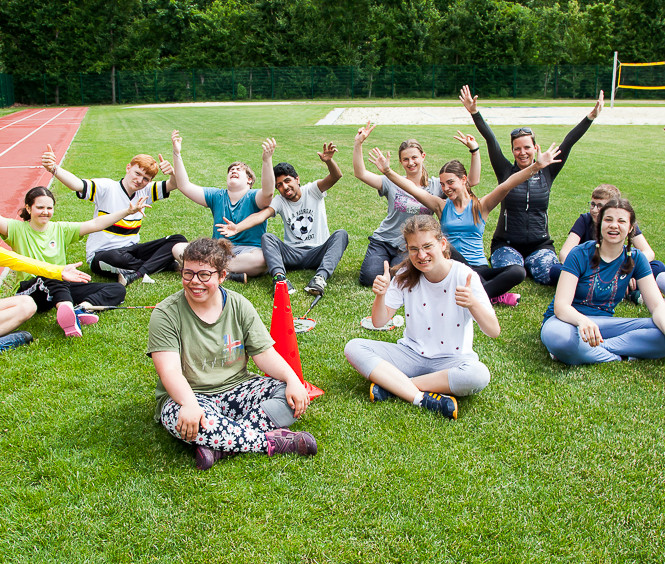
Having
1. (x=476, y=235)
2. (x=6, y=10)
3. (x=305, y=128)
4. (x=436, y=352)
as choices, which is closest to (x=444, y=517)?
(x=436, y=352)

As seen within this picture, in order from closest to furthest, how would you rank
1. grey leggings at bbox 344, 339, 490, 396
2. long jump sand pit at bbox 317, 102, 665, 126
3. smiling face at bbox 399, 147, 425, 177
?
1. grey leggings at bbox 344, 339, 490, 396
2. smiling face at bbox 399, 147, 425, 177
3. long jump sand pit at bbox 317, 102, 665, 126

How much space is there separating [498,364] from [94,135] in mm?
22198

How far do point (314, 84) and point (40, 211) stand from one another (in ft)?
164

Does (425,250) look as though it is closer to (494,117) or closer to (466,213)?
(466,213)

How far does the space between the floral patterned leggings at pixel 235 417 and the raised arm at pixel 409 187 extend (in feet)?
9.98

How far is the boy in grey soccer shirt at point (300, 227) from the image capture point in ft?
22.8

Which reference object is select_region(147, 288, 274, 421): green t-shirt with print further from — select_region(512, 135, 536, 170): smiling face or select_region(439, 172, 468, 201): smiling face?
select_region(512, 135, 536, 170): smiling face

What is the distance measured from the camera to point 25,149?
66.2 ft

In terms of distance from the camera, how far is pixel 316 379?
4797 mm

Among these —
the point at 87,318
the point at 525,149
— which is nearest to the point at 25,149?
the point at 87,318

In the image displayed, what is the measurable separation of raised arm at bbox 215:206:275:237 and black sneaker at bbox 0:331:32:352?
2284mm

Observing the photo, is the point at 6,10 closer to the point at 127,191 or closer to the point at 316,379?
the point at 127,191

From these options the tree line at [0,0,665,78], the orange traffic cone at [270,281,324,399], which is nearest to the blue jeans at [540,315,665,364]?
the orange traffic cone at [270,281,324,399]

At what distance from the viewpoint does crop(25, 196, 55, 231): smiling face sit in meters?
5.70
